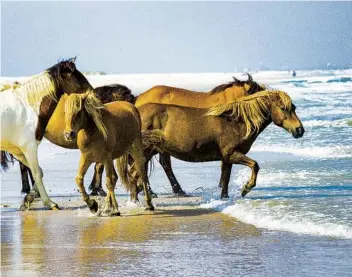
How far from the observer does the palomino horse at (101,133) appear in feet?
34.8

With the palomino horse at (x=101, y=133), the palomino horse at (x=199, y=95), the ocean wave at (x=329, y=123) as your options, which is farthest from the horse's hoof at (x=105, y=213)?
the ocean wave at (x=329, y=123)

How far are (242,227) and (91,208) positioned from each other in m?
2.05

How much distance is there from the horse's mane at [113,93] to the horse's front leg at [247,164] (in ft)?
8.37

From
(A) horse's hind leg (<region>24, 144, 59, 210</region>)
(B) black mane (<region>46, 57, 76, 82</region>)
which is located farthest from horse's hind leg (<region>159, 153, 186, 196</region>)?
(B) black mane (<region>46, 57, 76, 82</region>)

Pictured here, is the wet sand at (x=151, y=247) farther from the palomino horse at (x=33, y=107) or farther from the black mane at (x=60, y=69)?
the black mane at (x=60, y=69)

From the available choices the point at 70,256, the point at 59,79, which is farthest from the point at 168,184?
the point at 70,256

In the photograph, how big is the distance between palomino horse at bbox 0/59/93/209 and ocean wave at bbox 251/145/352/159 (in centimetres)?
610

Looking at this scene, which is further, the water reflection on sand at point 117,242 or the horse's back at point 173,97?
the horse's back at point 173,97

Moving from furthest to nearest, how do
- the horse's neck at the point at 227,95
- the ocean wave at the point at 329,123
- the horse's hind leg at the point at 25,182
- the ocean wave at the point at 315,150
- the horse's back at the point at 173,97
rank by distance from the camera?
the ocean wave at the point at 329,123 → the ocean wave at the point at 315,150 → the horse's back at the point at 173,97 → the horse's neck at the point at 227,95 → the horse's hind leg at the point at 25,182

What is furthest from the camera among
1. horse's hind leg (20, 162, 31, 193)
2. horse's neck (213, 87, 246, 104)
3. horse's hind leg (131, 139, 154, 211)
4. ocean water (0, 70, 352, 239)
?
horse's neck (213, 87, 246, 104)

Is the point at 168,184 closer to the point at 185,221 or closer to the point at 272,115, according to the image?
the point at 272,115

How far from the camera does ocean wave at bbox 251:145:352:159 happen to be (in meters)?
17.2

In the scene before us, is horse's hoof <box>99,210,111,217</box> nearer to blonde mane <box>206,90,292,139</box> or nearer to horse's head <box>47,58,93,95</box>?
horse's head <box>47,58,93,95</box>

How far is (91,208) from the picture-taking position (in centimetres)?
1108
